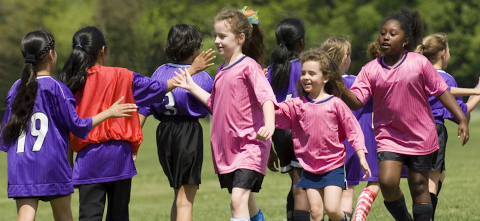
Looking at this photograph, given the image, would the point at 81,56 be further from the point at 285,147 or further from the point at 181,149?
the point at 285,147

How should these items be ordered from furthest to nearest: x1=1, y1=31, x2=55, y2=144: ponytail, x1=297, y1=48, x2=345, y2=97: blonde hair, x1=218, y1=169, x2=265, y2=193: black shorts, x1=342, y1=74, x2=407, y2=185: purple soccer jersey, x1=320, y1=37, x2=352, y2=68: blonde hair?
1. x1=342, y1=74, x2=407, y2=185: purple soccer jersey
2. x1=320, y1=37, x2=352, y2=68: blonde hair
3. x1=297, y1=48, x2=345, y2=97: blonde hair
4. x1=218, y1=169, x2=265, y2=193: black shorts
5. x1=1, y1=31, x2=55, y2=144: ponytail

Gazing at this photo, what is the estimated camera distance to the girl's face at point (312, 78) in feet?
19.6

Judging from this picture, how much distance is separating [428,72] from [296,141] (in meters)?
1.20

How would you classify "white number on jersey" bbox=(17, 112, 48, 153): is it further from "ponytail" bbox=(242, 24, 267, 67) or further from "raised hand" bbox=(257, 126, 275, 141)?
"ponytail" bbox=(242, 24, 267, 67)

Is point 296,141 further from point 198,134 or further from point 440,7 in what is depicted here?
point 440,7

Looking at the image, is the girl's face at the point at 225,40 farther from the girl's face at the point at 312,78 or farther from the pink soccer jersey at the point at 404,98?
the pink soccer jersey at the point at 404,98

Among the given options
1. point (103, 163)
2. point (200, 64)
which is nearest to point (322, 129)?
point (200, 64)

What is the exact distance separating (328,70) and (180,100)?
51.8 inches

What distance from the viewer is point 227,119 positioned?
19.0 feet

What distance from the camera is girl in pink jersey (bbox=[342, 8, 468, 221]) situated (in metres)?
6.30

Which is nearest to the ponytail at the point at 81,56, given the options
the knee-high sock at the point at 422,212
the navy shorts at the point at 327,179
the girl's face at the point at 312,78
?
the girl's face at the point at 312,78

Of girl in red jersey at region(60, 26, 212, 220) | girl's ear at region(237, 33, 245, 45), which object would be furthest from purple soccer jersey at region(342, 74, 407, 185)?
girl in red jersey at region(60, 26, 212, 220)

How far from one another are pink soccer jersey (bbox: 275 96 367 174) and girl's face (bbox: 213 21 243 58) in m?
0.59

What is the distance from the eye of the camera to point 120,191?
600 centimetres
